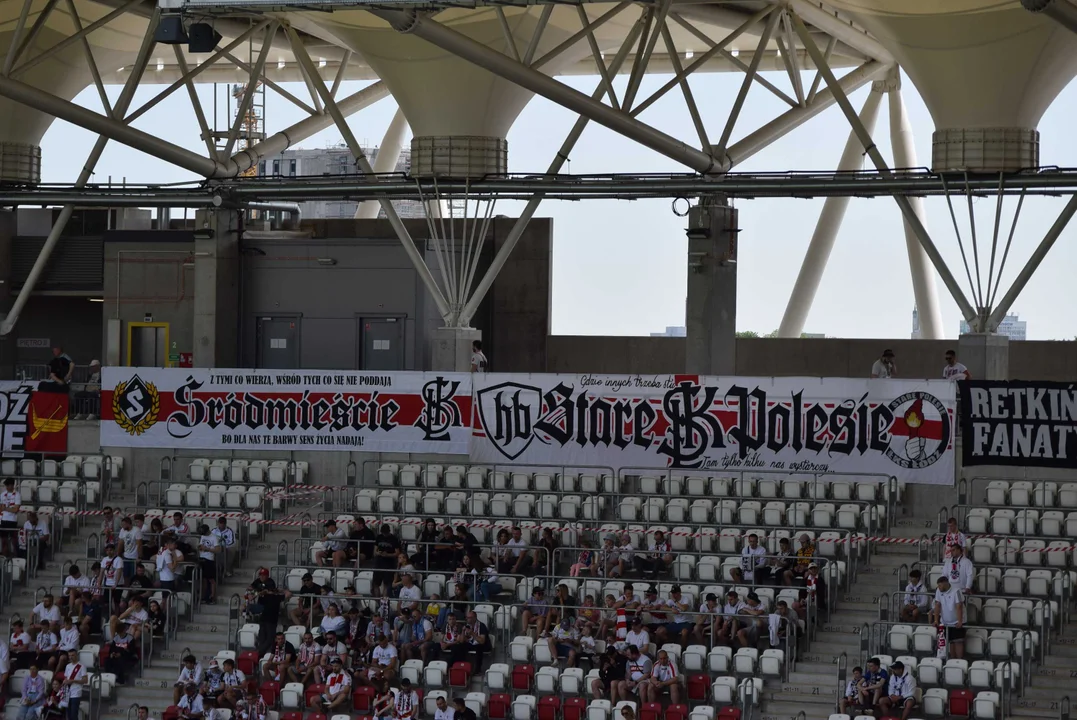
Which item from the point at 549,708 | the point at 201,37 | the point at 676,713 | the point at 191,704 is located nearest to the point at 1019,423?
the point at 676,713

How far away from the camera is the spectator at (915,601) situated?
68.4ft

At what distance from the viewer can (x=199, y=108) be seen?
1297 inches

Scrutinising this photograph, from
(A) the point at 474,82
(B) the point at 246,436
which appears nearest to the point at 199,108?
(A) the point at 474,82

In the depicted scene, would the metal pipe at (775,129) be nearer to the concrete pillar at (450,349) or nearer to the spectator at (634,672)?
the concrete pillar at (450,349)

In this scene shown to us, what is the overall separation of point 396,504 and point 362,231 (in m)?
14.8

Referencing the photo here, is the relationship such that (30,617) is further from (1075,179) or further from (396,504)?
(1075,179)

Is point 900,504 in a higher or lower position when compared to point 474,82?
lower

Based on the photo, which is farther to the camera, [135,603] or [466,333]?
[466,333]

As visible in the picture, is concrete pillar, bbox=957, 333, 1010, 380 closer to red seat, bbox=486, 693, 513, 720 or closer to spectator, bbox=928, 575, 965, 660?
spectator, bbox=928, 575, 965, 660

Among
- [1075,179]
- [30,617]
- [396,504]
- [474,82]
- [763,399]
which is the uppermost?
[474,82]

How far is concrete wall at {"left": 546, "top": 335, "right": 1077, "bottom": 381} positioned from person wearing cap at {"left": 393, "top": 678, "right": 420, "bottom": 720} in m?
17.9

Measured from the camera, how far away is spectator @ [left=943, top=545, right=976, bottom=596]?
2064 centimetres

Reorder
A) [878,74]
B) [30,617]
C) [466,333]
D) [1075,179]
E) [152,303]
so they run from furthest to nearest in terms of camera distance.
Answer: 1. [878,74]
2. [152,303]
3. [466,333]
4. [1075,179]
5. [30,617]

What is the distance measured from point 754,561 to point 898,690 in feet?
12.7
